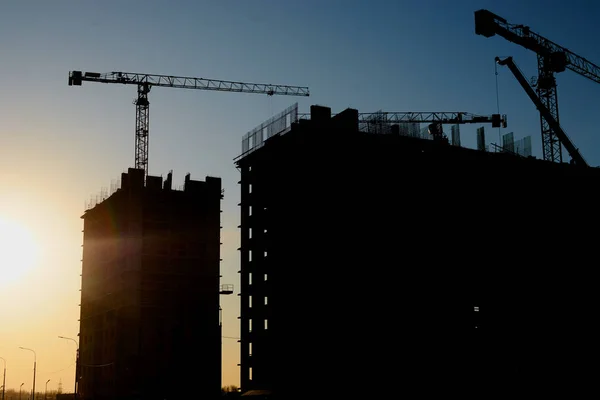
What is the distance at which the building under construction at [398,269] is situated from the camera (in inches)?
3403

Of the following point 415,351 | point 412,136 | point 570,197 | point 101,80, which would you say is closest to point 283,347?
point 415,351

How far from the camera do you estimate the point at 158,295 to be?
115312mm

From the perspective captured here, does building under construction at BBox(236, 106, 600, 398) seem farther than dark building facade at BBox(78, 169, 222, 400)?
No

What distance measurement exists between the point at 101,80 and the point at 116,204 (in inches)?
1536

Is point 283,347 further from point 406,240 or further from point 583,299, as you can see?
point 583,299

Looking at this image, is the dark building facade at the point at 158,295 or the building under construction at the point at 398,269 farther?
the dark building facade at the point at 158,295

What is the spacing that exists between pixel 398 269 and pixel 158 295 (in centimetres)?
4333

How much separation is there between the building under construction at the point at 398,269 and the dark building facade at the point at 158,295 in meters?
16.7

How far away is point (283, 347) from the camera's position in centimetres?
8988

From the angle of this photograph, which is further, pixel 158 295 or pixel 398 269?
pixel 158 295

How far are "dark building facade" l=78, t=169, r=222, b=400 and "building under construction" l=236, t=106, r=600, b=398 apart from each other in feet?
54.8

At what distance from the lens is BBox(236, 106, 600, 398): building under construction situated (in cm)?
8644

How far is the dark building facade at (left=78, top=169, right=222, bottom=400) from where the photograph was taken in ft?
370

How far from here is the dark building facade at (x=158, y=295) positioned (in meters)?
113
